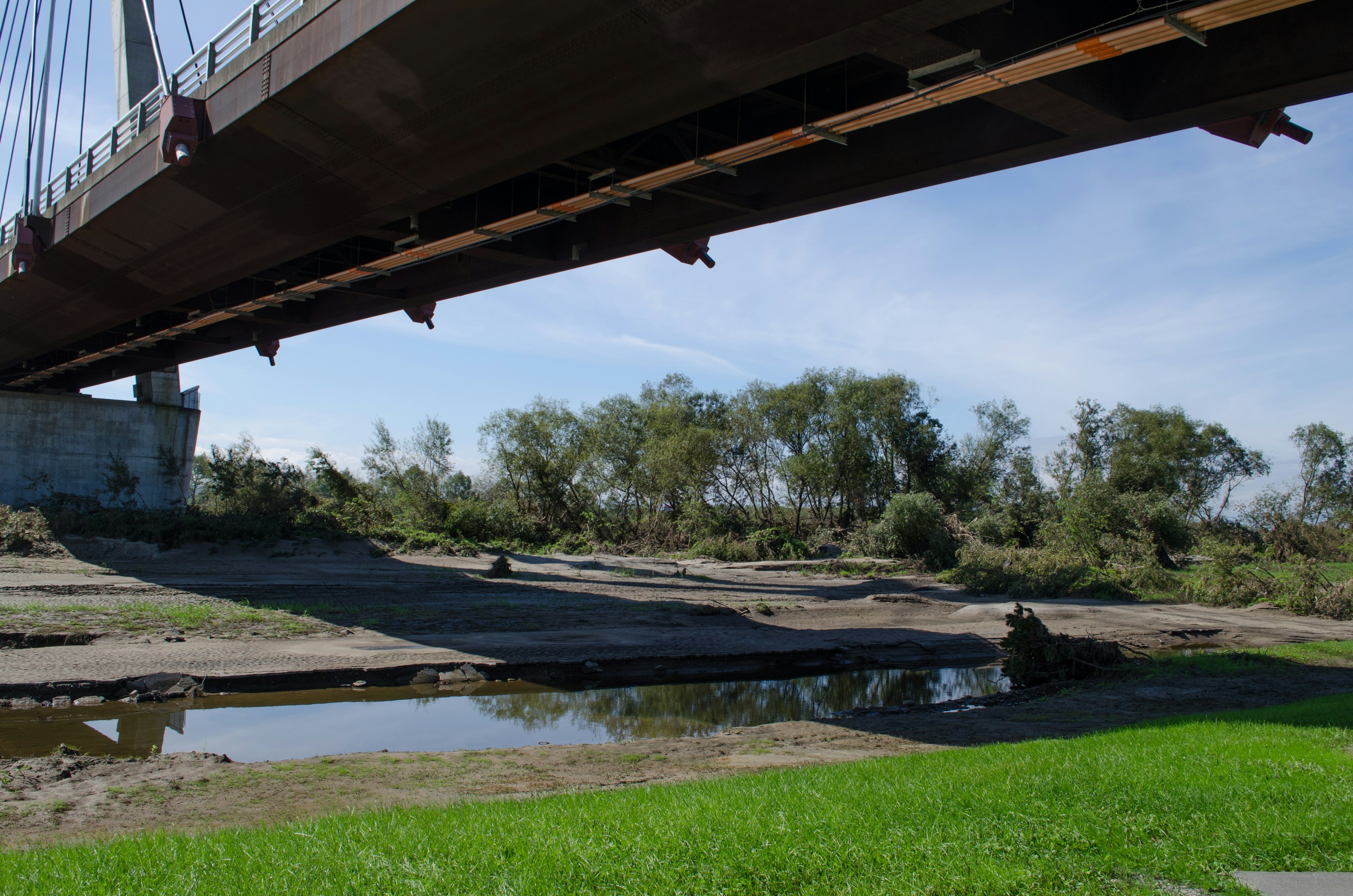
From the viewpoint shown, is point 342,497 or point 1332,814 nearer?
point 1332,814

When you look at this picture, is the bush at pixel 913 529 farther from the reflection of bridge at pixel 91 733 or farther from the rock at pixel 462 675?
the reflection of bridge at pixel 91 733

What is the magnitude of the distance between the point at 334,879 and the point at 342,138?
9722 millimetres

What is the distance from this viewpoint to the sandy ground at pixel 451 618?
45.2ft

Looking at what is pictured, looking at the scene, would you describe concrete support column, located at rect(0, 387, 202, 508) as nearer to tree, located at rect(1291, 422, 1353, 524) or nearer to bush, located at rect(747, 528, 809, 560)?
bush, located at rect(747, 528, 809, 560)

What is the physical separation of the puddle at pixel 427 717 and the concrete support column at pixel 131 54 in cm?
2105

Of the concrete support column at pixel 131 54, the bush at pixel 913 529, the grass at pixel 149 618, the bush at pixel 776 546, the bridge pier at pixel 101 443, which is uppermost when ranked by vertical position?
the concrete support column at pixel 131 54

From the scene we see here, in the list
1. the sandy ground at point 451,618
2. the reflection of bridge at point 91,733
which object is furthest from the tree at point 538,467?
the reflection of bridge at point 91,733

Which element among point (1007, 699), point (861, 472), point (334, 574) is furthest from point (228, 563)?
point (861, 472)

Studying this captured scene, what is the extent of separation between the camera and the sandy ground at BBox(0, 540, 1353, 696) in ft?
45.2

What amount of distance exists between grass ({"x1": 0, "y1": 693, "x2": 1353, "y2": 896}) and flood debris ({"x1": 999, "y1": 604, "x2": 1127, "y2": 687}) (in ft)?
27.3

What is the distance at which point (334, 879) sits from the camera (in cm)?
427

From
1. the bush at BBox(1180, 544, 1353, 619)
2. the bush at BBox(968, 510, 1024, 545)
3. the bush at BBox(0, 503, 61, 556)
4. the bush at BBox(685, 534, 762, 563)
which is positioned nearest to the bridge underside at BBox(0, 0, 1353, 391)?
the bush at BBox(0, 503, 61, 556)

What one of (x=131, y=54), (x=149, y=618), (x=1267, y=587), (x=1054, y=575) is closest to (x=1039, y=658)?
(x=1054, y=575)

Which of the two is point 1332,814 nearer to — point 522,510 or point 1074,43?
point 1074,43
